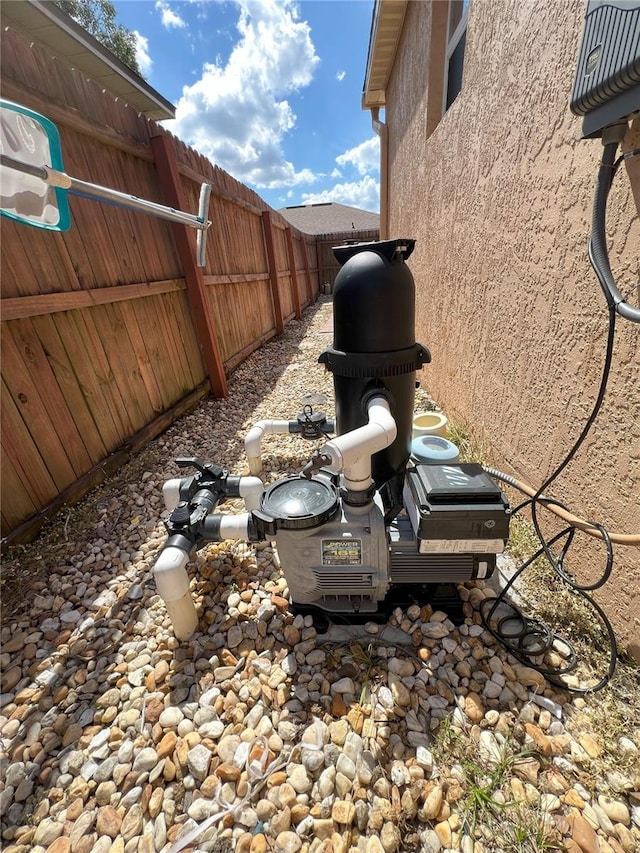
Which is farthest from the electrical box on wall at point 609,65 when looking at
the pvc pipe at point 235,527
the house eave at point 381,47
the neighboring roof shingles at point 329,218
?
the neighboring roof shingles at point 329,218

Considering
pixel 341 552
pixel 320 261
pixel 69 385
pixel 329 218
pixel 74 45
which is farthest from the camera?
pixel 329 218

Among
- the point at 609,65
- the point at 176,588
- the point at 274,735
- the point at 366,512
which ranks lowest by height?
the point at 274,735

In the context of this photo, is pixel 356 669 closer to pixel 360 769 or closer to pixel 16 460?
pixel 360 769

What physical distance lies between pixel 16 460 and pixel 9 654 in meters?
1.12

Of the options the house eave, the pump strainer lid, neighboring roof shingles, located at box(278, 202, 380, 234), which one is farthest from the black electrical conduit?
neighboring roof shingles, located at box(278, 202, 380, 234)

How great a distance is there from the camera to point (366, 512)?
1586 mm

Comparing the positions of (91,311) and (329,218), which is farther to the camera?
(329,218)

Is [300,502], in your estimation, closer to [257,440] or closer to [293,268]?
[257,440]

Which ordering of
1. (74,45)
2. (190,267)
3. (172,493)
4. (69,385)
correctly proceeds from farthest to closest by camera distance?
(74,45) → (190,267) → (69,385) → (172,493)

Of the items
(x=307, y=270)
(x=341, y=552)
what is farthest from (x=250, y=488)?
(x=307, y=270)

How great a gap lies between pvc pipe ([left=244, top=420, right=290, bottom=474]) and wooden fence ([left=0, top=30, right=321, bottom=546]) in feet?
3.96

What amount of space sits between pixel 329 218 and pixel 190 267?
76.9ft

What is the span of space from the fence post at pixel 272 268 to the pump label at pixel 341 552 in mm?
7421

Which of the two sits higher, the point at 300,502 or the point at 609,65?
the point at 609,65
